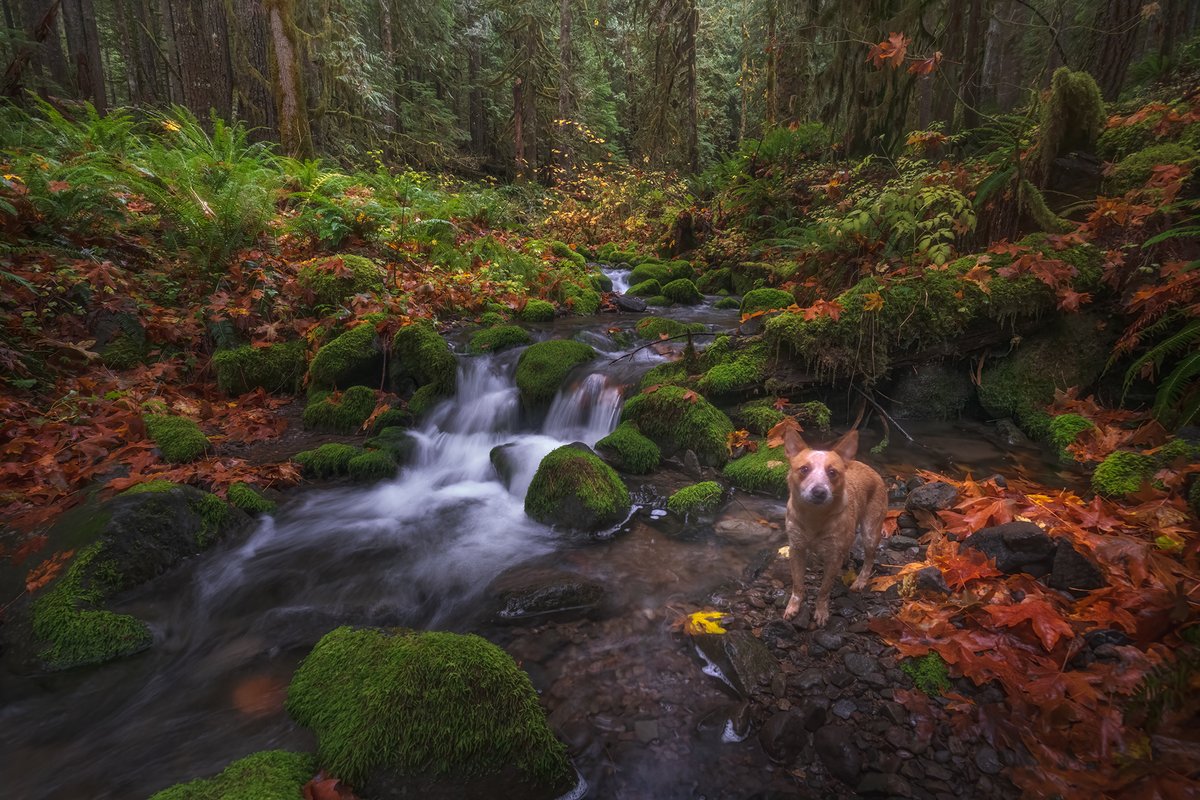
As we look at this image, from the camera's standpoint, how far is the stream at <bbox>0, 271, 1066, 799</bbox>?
272cm

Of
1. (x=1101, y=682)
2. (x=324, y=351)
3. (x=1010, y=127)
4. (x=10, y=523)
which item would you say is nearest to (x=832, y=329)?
(x=1101, y=682)

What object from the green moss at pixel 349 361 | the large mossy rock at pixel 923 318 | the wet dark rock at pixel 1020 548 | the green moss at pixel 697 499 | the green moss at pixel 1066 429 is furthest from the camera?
the green moss at pixel 349 361

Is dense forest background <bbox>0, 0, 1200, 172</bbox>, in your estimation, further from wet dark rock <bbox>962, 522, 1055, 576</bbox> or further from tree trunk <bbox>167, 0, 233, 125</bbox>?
wet dark rock <bbox>962, 522, 1055, 576</bbox>

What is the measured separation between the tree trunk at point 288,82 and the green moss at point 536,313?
6.29m

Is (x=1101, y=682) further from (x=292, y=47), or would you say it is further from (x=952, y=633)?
(x=292, y=47)

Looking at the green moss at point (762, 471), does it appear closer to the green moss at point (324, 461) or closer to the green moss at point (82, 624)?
the green moss at point (324, 461)

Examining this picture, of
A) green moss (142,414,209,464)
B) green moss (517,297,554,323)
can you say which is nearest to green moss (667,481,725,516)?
green moss (142,414,209,464)

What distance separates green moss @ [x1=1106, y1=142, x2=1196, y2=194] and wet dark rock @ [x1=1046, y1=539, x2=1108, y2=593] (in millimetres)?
4858

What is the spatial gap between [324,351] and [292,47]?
7.51 meters

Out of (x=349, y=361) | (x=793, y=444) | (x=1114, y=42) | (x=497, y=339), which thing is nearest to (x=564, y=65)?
(x=497, y=339)

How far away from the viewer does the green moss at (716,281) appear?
12727 millimetres

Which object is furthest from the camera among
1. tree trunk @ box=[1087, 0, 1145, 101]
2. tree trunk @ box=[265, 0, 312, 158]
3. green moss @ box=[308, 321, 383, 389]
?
tree trunk @ box=[265, 0, 312, 158]

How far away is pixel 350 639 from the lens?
9.82 ft

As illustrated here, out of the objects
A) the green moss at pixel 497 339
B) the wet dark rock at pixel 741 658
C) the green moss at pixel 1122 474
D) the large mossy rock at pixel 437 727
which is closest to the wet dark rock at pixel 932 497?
the green moss at pixel 1122 474
